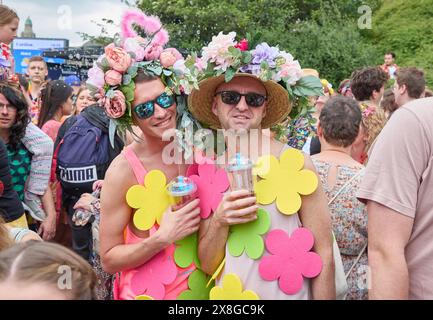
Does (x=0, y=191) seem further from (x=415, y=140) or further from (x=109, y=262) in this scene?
(x=415, y=140)

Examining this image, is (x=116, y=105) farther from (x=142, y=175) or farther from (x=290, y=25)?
(x=290, y=25)

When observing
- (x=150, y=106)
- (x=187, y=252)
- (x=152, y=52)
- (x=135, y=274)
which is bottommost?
(x=135, y=274)

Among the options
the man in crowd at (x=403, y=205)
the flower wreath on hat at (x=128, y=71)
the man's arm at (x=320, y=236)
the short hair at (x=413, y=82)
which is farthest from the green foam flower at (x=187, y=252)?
the short hair at (x=413, y=82)

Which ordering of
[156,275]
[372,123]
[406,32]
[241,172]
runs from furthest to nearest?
[406,32] < [372,123] < [156,275] < [241,172]

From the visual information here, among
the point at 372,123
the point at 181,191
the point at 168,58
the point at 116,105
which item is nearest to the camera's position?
the point at 181,191

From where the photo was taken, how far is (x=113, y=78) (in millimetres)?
2391

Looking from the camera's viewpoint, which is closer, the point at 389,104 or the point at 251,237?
the point at 251,237

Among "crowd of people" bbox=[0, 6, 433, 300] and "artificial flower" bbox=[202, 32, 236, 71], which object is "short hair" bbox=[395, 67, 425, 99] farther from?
"artificial flower" bbox=[202, 32, 236, 71]

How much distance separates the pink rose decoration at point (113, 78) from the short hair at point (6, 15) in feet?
5.77

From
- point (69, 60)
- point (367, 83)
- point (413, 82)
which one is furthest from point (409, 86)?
point (69, 60)

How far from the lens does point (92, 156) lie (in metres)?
3.81

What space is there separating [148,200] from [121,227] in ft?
0.54
